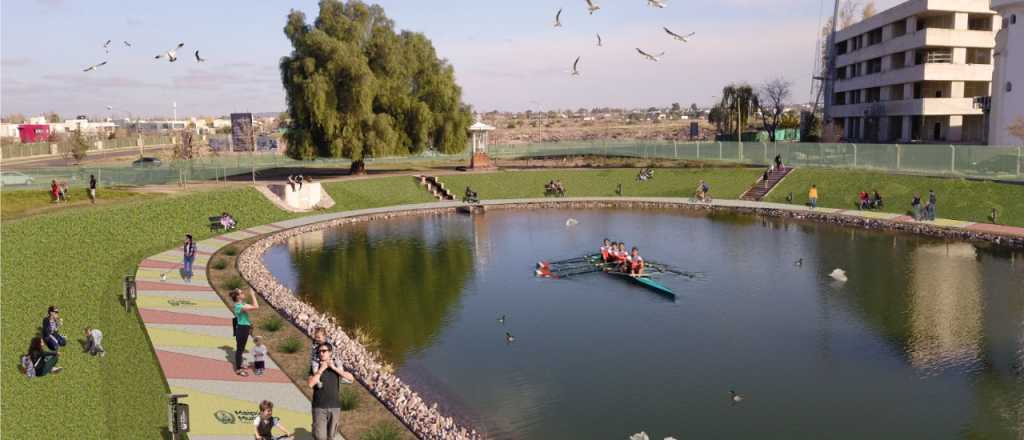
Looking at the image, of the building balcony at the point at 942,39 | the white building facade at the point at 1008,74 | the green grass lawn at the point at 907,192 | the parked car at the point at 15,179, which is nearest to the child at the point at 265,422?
the parked car at the point at 15,179

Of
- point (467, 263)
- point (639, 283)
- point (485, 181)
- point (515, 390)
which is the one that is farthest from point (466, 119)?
point (515, 390)

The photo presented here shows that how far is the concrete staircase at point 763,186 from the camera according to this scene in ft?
189

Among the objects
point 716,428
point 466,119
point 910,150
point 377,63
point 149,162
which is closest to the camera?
point 716,428

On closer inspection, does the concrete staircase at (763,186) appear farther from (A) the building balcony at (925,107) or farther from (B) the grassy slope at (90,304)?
(B) the grassy slope at (90,304)

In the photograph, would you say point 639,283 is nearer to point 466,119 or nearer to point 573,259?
point 573,259

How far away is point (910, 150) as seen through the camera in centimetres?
5631

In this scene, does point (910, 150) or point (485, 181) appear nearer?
point (910, 150)

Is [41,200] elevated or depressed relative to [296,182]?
depressed

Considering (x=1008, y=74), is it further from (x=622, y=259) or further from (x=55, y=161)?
(x=55, y=161)

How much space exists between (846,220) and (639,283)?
22.8 metres

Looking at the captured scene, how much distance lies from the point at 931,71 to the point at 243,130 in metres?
70.8

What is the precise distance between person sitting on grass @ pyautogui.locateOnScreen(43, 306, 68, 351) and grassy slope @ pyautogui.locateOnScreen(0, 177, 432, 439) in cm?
44

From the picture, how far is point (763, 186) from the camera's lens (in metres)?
59.1

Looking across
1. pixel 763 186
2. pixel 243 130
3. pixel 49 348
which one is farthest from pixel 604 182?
pixel 49 348
